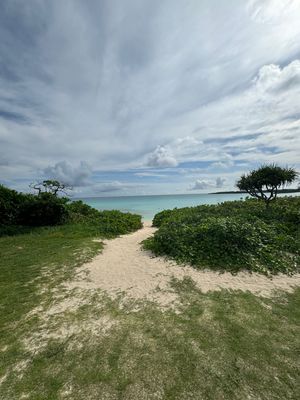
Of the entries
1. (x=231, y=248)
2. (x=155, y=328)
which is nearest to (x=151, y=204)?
(x=231, y=248)

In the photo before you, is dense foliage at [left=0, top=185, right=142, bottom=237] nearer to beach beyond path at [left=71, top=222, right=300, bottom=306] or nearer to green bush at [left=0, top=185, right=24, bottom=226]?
green bush at [left=0, top=185, right=24, bottom=226]

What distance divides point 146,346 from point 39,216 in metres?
12.9

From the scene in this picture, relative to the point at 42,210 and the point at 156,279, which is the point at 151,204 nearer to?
the point at 42,210

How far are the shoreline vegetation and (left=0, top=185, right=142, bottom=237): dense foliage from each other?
4822mm

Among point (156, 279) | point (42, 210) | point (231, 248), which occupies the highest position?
point (42, 210)

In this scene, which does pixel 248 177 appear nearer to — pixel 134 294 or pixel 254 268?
pixel 254 268

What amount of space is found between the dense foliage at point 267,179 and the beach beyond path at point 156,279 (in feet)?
34.0

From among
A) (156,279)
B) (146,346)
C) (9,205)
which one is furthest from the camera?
(9,205)

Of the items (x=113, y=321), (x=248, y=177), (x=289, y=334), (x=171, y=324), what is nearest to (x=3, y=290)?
(x=113, y=321)

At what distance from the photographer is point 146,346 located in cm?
360

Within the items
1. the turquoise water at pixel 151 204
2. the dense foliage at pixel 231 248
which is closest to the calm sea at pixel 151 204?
the turquoise water at pixel 151 204

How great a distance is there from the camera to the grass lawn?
285 cm

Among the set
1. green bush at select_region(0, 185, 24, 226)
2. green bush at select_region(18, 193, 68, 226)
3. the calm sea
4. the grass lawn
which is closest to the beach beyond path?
the grass lawn

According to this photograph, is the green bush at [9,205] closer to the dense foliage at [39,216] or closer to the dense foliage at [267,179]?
the dense foliage at [39,216]
